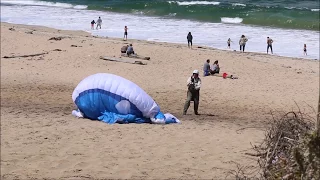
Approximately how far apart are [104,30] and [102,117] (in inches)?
807

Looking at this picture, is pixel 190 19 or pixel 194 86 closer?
pixel 194 86

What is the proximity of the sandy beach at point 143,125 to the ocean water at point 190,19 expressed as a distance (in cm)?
622

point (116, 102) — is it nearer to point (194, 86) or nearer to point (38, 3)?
point (194, 86)

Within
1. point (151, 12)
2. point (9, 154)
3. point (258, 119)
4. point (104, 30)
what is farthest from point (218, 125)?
point (151, 12)

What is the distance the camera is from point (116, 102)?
11164mm

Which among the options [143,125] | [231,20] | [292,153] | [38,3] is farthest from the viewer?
[38,3]

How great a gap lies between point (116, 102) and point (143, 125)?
2.30ft

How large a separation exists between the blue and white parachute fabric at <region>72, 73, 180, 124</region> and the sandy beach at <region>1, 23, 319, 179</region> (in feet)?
0.83

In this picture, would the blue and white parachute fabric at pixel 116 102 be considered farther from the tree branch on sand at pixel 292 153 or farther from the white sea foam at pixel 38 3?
the white sea foam at pixel 38 3

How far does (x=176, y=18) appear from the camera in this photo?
3800cm

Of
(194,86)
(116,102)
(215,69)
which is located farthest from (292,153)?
(215,69)

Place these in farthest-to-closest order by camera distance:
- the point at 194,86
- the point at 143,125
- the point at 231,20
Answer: the point at 231,20
the point at 194,86
the point at 143,125

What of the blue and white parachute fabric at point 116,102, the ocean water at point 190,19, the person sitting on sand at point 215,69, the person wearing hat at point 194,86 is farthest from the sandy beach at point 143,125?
the ocean water at point 190,19

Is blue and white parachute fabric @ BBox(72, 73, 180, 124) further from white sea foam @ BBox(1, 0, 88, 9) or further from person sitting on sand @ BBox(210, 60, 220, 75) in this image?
white sea foam @ BBox(1, 0, 88, 9)
